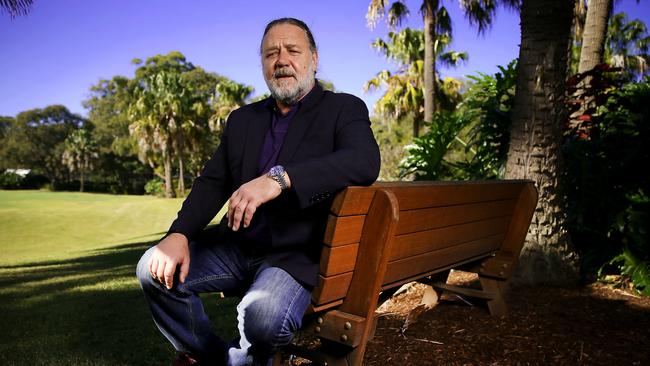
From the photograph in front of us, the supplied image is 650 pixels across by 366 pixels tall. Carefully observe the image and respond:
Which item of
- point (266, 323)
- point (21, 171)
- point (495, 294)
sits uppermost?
point (266, 323)

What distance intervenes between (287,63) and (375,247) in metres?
1.08

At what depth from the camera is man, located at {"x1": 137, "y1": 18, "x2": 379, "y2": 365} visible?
187cm

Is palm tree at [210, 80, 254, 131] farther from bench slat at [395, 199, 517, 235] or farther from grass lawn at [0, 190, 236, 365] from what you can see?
bench slat at [395, 199, 517, 235]

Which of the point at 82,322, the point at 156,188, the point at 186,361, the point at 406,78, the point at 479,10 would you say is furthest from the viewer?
the point at 156,188

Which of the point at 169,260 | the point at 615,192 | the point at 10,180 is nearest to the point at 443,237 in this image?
the point at 169,260

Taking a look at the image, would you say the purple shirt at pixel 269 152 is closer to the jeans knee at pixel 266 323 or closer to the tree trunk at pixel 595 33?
the jeans knee at pixel 266 323

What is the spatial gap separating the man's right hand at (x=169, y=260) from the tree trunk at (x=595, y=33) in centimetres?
738

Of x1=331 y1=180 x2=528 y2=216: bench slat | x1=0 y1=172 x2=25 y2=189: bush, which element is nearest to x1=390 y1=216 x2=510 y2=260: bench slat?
x1=331 y1=180 x2=528 y2=216: bench slat

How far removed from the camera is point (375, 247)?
6.25ft

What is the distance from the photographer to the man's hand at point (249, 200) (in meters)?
1.77

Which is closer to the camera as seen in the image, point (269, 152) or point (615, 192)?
point (269, 152)

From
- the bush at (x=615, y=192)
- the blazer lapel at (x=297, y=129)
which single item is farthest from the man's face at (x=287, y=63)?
the bush at (x=615, y=192)

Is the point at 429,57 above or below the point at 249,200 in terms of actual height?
above

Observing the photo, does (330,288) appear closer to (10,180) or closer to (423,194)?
(423,194)
